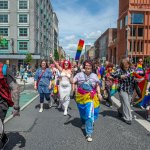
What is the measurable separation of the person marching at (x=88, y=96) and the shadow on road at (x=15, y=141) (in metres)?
1.31

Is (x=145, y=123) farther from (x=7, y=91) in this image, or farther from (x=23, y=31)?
(x=23, y=31)

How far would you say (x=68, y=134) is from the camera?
18.5 ft

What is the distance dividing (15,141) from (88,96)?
1718 mm

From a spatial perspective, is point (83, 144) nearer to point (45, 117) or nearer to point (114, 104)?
point (45, 117)

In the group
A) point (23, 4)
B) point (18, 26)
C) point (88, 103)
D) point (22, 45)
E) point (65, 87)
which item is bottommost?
point (88, 103)

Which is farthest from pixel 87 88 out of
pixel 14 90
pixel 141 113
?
pixel 141 113

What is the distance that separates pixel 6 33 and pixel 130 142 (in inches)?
2159

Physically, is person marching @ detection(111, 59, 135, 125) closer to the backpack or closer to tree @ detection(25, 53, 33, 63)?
the backpack

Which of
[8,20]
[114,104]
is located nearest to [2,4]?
[8,20]

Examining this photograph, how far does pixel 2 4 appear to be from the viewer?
184 ft

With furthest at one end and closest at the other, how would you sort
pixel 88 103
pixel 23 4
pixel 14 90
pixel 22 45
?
pixel 22 45, pixel 23 4, pixel 88 103, pixel 14 90

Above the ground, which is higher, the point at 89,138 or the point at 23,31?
the point at 23,31

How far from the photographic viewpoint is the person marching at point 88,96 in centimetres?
537

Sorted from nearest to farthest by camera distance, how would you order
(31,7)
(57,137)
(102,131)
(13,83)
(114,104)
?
(13,83) → (57,137) → (102,131) → (114,104) → (31,7)
